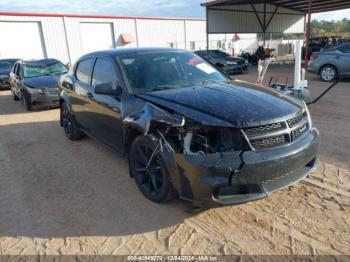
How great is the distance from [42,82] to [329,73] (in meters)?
10.4

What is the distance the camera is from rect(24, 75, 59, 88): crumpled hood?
934 centimetres

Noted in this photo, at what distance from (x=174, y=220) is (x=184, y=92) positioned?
1.44 metres

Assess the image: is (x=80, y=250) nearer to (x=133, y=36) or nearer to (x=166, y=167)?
(x=166, y=167)

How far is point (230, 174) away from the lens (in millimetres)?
2725

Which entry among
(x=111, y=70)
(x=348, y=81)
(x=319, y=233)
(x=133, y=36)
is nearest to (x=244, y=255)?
(x=319, y=233)

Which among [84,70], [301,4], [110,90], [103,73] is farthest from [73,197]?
[301,4]

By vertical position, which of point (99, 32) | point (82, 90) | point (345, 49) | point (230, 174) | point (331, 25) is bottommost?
point (230, 174)

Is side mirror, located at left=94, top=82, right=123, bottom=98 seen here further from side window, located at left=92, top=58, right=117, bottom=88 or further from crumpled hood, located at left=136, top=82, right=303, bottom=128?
crumpled hood, located at left=136, top=82, right=303, bottom=128

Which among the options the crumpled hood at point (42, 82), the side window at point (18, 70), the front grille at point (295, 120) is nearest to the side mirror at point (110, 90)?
the front grille at point (295, 120)

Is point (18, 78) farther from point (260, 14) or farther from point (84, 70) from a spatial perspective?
point (260, 14)

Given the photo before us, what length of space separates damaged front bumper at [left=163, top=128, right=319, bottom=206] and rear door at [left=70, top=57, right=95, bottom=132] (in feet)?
8.36

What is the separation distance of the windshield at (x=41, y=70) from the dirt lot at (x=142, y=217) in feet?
20.8

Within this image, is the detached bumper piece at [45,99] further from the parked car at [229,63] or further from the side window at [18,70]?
the parked car at [229,63]

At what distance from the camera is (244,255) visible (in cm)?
262
